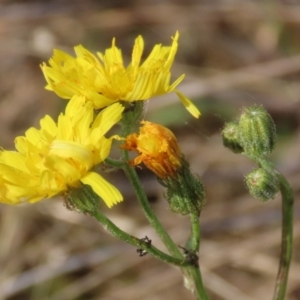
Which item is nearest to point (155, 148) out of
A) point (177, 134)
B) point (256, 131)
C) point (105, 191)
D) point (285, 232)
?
point (105, 191)

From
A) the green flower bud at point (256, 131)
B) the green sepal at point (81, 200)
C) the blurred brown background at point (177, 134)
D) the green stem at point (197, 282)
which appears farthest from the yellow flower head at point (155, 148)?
the blurred brown background at point (177, 134)

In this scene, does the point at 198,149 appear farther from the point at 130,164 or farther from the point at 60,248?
the point at 130,164

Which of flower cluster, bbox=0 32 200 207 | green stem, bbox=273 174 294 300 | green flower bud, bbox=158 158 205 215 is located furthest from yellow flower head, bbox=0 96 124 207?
green stem, bbox=273 174 294 300

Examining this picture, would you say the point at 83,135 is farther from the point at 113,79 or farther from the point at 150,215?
the point at 150,215

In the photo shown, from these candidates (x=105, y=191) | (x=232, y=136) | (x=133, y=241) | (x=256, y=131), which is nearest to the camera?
(x=105, y=191)

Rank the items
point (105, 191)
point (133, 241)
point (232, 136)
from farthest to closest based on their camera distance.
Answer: point (232, 136) < point (133, 241) < point (105, 191)
